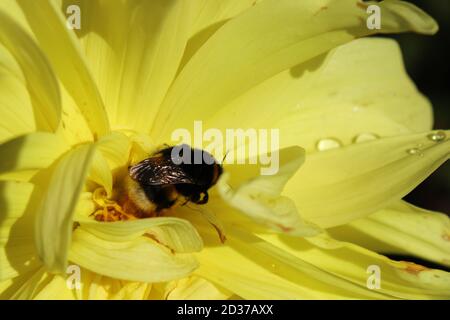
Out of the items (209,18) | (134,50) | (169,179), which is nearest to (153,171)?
(169,179)

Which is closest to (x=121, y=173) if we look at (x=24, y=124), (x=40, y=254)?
(x=24, y=124)

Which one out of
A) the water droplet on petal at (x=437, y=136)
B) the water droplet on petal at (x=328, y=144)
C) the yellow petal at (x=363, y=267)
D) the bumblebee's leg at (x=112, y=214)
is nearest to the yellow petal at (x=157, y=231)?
the bumblebee's leg at (x=112, y=214)

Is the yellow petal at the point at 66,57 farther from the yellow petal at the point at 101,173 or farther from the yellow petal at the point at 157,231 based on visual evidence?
the yellow petal at the point at 157,231

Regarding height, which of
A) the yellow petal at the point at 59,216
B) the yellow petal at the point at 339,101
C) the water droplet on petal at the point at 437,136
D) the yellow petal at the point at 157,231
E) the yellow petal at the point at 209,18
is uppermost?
the yellow petal at the point at 209,18

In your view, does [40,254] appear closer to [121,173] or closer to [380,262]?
[121,173]

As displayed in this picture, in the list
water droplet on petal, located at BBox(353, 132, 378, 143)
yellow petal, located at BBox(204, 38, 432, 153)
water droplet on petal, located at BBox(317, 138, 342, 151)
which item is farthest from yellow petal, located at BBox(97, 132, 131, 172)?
water droplet on petal, located at BBox(353, 132, 378, 143)

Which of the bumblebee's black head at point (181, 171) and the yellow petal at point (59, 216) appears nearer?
the yellow petal at point (59, 216)

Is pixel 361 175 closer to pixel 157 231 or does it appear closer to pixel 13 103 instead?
pixel 157 231
